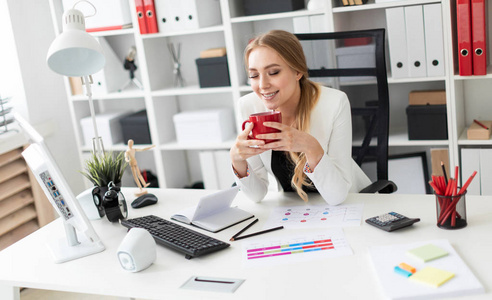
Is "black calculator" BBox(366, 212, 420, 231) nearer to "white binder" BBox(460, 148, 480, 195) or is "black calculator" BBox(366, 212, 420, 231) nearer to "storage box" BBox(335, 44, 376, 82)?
"storage box" BBox(335, 44, 376, 82)

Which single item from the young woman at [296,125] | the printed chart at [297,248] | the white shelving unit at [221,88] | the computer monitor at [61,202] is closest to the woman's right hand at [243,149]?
the young woman at [296,125]

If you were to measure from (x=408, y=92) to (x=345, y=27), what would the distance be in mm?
526

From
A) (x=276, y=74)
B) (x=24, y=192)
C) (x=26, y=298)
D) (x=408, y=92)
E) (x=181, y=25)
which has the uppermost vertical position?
(x=181, y=25)

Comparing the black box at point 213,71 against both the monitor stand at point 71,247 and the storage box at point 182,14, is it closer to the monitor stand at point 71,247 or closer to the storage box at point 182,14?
the storage box at point 182,14

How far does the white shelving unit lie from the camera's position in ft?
9.43

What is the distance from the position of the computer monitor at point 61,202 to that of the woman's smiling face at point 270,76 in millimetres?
716

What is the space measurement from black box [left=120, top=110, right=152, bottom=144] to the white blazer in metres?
1.62

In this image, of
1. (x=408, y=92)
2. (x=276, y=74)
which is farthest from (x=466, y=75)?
(x=276, y=74)

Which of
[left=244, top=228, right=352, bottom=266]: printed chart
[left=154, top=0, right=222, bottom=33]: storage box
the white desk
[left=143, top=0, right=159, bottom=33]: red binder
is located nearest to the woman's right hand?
the white desk

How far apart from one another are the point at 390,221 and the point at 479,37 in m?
1.50

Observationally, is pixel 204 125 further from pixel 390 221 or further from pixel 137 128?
pixel 390 221

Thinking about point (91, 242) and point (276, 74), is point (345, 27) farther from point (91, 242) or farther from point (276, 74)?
point (91, 242)

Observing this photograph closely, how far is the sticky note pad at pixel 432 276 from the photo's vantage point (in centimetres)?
122

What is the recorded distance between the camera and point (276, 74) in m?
1.91
